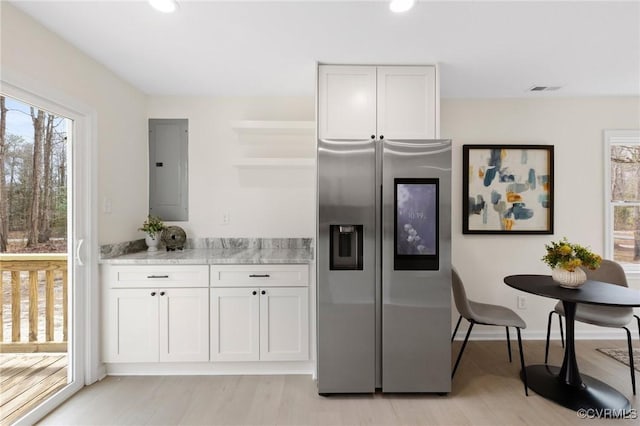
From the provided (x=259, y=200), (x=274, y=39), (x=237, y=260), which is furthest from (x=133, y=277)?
(x=274, y=39)

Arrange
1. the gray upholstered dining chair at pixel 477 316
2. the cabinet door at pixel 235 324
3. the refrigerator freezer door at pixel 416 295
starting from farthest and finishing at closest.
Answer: the cabinet door at pixel 235 324
the gray upholstered dining chair at pixel 477 316
the refrigerator freezer door at pixel 416 295

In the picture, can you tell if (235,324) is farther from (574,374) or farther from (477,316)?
(574,374)

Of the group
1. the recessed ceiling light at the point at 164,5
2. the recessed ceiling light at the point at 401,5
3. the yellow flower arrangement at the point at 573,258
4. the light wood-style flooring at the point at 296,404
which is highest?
the recessed ceiling light at the point at 164,5

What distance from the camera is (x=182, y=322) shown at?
2.56 m

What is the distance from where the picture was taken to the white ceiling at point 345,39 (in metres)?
1.84

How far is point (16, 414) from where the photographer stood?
198cm

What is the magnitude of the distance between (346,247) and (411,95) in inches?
51.0

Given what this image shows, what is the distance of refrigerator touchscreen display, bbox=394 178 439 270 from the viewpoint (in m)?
2.25

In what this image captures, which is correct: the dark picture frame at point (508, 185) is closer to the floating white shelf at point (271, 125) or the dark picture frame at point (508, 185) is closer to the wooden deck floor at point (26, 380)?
the floating white shelf at point (271, 125)

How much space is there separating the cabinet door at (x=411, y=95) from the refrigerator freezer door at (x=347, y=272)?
48 cm

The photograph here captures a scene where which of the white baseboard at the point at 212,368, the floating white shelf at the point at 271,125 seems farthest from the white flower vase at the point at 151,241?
the floating white shelf at the point at 271,125

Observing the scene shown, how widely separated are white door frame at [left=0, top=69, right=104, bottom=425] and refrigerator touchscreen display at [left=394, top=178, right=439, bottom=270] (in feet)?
7.37

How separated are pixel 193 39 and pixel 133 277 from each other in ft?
5.94

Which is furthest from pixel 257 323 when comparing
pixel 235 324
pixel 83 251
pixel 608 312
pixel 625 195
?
pixel 625 195
